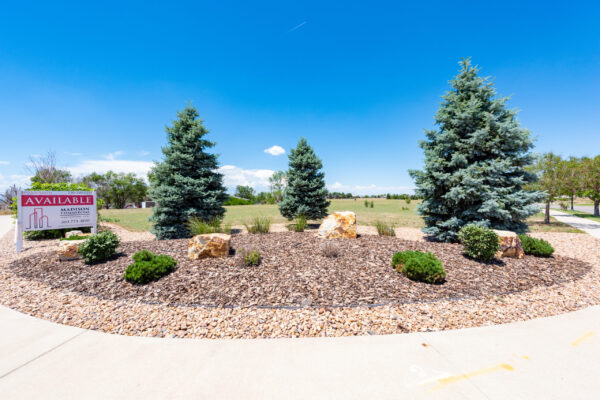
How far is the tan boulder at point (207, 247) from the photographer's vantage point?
5.79 m

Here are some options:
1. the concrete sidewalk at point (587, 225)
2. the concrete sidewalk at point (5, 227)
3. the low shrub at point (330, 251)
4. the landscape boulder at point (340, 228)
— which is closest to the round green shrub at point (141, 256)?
the low shrub at point (330, 251)

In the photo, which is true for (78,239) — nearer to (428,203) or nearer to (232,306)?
(232,306)

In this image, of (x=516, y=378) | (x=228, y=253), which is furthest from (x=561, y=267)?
(x=228, y=253)

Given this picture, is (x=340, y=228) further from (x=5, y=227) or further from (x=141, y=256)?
(x=5, y=227)

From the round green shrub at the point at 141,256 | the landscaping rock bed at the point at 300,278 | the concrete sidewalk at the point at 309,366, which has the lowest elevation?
the concrete sidewalk at the point at 309,366

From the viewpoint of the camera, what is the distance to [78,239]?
6.54 metres

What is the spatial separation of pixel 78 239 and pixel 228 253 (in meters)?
4.44

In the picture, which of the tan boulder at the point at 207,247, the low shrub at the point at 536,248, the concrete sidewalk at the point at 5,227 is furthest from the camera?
the concrete sidewalk at the point at 5,227

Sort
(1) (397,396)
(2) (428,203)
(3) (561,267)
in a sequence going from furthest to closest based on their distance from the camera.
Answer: (2) (428,203) < (3) (561,267) < (1) (397,396)

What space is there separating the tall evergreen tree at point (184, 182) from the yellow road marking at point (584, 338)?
10.4m

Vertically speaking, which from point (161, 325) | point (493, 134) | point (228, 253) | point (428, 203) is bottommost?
point (161, 325)

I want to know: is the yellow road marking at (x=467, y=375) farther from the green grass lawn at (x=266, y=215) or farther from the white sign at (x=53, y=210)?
the white sign at (x=53, y=210)

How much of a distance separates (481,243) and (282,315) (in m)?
5.29

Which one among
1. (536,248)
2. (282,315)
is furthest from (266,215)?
(282,315)
